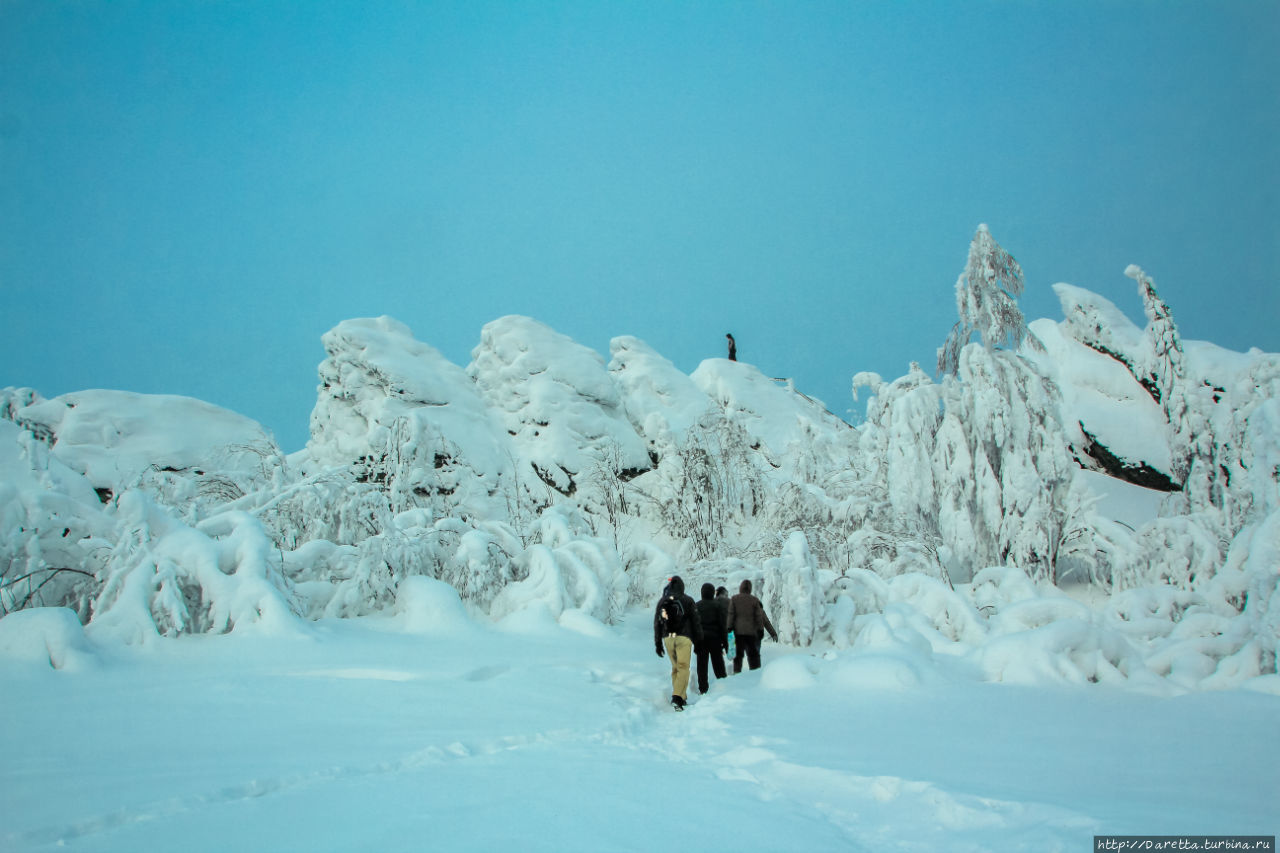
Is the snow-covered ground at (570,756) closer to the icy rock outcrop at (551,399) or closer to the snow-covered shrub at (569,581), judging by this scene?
the snow-covered shrub at (569,581)

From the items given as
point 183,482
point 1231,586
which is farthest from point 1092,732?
point 183,482

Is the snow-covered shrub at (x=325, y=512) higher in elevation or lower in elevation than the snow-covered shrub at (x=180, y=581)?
higher

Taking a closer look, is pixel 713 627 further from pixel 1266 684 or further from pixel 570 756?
pixel 1266 684

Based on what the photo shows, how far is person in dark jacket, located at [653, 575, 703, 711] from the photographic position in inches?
273

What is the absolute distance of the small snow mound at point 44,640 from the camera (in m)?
5.40

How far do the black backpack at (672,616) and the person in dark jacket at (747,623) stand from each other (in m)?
1.76

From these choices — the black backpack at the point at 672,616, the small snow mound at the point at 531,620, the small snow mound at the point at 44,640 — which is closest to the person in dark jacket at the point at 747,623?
the black backpack at the point at 672,616

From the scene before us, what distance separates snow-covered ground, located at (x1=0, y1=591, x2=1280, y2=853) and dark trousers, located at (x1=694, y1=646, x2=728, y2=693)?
60 cm

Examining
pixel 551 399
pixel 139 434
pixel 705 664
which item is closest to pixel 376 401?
pixel 551 399

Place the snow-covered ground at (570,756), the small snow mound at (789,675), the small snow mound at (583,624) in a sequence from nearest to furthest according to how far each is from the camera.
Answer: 1. the snow-covered ground at (570,756)
2. the small snow mound at (789,675)
3. the small snow mound at (583,624)

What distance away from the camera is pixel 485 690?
6145 mm

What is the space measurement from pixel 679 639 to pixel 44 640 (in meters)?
5.38

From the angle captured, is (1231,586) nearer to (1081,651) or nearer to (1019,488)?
(1081,651)

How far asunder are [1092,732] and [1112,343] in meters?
26.7
